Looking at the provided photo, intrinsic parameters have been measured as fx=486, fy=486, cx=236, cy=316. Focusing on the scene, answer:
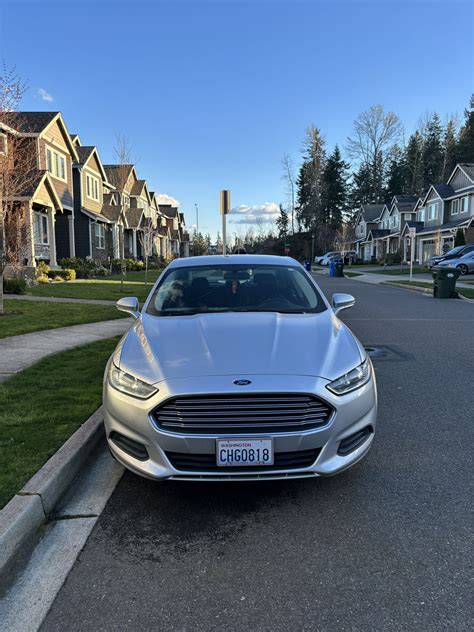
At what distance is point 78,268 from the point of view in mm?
24844

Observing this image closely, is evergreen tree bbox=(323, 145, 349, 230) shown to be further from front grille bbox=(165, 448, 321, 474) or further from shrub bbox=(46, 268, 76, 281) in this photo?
front grille bbox=(165, 448, 321, 474)

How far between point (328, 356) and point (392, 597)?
147 cm

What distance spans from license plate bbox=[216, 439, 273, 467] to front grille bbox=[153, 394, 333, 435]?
0.06 m

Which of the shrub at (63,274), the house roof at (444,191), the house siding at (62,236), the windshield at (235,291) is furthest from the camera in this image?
the house roof at (444,191)

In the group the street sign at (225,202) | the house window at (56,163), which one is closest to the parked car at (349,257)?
the house window at (56,163)

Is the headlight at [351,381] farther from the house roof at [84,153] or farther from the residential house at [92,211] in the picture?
the house roof at [84,153]

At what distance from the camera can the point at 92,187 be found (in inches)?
1352

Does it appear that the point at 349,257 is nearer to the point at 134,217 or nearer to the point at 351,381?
the point at 134,217

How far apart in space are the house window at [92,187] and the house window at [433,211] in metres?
33.6

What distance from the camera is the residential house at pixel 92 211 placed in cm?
3167

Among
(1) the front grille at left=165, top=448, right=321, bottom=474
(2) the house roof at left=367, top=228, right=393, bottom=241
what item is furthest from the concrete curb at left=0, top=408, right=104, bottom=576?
(2) the house roof at left=367, top=228, right=393, bottom=241

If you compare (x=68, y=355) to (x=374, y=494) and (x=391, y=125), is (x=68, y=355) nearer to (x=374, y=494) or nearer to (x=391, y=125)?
(x=374, y=494)

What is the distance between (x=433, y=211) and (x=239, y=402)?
173 ft

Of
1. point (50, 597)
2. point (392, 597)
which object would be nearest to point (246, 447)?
point (392, 597)
